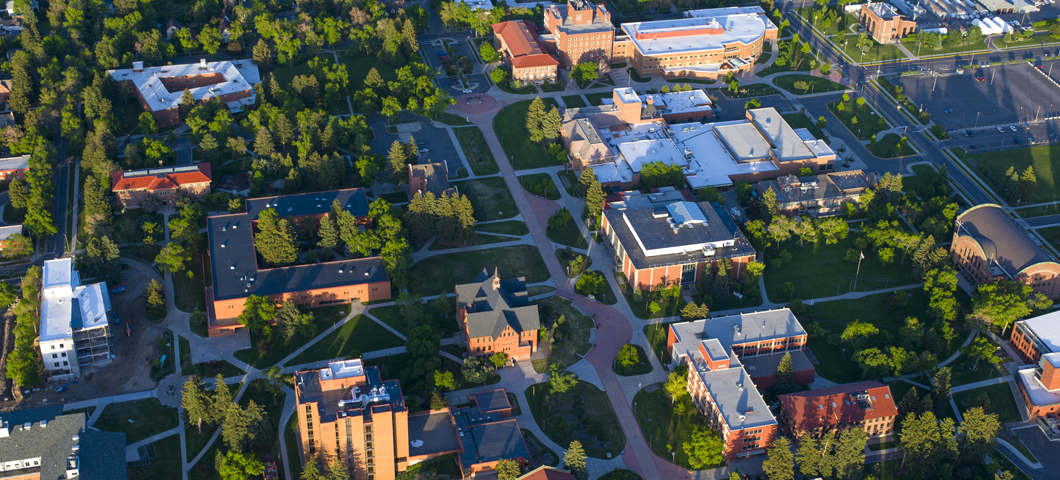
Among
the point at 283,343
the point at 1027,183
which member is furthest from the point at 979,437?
the point at 283,343

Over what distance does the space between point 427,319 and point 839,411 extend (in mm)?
63275

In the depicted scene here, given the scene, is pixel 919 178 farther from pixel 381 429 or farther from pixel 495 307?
pixel 381 429

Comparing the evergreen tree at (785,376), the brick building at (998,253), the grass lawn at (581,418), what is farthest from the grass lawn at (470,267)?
the brick building at (998,253)

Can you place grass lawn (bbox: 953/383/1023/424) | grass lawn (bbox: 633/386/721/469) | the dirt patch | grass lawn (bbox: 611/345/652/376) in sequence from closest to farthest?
grass lawn (bbox: 633/386/721/469) < the dirt patch < grass lawn (bbox: 953/383/1023/424) < grass lawn (bbox: 611/345/652/376)

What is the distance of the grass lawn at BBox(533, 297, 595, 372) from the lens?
476ft

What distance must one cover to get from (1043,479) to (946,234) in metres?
59.1

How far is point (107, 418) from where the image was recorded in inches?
5153

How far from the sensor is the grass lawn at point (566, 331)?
145000 mm

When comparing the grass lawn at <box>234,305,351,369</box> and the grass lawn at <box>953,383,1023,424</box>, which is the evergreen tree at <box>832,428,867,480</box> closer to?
the grass lawn at <box>953,383,1023,424</box>

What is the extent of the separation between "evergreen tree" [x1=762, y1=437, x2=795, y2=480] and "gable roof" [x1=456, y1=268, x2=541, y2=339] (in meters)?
40.6

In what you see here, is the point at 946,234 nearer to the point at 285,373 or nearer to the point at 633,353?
the point at 633,353

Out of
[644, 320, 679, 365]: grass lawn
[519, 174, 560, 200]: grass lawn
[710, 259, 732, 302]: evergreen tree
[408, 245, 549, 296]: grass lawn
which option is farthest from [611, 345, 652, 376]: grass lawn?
[519, 174, 560, 200]: grass lawn

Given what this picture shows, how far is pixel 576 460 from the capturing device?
120688 millimetres

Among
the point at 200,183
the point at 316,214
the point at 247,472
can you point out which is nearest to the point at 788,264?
the point at 316,214
